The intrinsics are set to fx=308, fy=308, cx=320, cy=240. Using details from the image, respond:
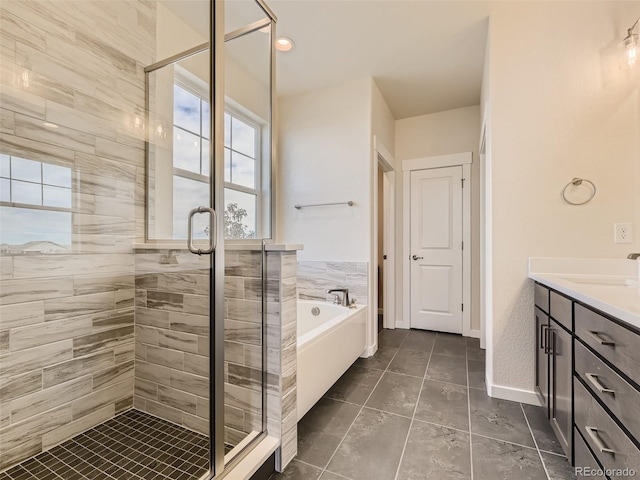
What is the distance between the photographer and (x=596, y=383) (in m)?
1.04

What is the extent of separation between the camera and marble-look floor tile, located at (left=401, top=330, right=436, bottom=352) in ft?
10.1

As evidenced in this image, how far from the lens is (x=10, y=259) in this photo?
143 cm

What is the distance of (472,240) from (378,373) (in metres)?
1.93

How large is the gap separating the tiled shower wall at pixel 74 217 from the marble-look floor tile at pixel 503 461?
1.94 m

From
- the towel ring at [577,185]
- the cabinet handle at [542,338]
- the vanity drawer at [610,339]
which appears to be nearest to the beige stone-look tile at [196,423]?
the vanity drawer at [610,339]

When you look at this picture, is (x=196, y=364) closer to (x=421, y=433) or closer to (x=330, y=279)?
(x=421, y=433)

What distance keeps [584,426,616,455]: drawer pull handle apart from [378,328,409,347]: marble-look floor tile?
212 cm

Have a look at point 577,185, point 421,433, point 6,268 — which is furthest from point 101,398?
point 577,185

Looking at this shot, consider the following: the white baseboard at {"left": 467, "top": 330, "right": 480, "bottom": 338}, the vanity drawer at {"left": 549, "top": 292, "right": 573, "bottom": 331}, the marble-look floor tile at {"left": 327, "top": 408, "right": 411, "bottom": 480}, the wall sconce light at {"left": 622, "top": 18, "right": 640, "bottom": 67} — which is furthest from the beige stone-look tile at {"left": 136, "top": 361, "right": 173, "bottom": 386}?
the wall sconce light at {"left": 622, "top": 18, "right": 640, "bottom": 67}

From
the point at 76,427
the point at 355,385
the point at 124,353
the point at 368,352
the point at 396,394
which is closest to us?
the point at 76,427

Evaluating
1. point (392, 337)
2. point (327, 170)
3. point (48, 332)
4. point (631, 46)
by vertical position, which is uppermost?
point (631, 46)

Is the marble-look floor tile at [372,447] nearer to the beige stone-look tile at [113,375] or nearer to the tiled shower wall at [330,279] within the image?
the tiled shower wall at [330,279]

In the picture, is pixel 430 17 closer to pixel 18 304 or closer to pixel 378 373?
pixel 378 373

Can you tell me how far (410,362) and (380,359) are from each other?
26cm
